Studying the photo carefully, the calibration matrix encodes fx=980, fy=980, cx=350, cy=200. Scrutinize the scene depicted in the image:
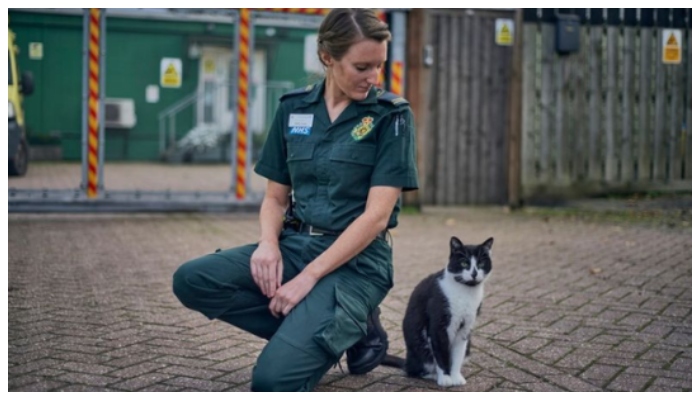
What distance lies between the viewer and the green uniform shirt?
3996 mm

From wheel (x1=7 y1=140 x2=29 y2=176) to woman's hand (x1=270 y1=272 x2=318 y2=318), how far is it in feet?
24.8

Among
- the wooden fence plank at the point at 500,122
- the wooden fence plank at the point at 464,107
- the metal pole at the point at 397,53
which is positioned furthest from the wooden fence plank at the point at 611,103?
the metal pole at the point at 397,53

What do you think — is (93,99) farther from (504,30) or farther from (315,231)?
(315,231)

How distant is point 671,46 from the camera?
12.4 meters

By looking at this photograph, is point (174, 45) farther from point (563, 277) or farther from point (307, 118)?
point (307, 118)

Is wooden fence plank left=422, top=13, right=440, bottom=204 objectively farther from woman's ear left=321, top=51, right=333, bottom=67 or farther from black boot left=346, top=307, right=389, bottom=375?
woman's ear left=321, top=51, right=333, bottom=67

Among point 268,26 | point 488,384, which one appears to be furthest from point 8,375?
point 268,26

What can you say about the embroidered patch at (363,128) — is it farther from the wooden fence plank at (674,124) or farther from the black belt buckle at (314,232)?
the wooden fence plank at (674,124)

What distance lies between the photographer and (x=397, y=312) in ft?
19.8

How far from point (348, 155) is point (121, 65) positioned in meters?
7.71

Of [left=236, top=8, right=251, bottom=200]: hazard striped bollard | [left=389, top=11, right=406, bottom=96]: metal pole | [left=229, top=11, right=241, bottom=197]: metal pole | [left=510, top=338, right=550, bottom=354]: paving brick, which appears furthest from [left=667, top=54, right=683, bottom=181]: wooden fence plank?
[left=510, top=338, right=550, bottom=354]: paving brick

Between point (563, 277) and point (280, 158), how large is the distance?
11.6 feet
